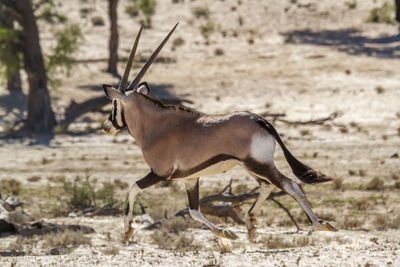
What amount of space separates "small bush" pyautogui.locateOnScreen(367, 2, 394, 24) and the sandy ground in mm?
650

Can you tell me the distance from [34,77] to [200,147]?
22980 mm

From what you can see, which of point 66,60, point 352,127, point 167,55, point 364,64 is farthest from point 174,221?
point 167,55

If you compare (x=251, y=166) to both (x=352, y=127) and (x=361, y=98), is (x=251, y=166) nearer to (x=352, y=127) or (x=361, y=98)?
(x=352, y=127)

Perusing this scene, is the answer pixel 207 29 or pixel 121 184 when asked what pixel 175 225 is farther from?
pixel 207 29

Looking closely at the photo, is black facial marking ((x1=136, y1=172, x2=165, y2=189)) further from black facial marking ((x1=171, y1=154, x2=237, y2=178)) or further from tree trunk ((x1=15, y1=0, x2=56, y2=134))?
tree trunk ((x1=15, y1=0, x2=56, y2=134))

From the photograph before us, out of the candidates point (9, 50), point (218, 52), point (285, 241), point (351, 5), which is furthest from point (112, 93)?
point (351, 5)

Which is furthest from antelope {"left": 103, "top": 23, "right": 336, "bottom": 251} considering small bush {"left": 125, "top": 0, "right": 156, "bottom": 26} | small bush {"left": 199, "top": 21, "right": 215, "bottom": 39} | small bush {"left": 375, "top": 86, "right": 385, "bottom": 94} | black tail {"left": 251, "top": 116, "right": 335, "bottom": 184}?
small bush {"left": 125, "top": 0, "right": 156, "bottom": 26}

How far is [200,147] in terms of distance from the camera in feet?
28.8

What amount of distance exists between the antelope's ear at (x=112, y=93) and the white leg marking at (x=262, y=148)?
1772 mm

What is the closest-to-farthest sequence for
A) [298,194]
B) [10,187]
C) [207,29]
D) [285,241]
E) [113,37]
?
[298,194] < [285,241] < [10,187] < [113,37] < [207,29]

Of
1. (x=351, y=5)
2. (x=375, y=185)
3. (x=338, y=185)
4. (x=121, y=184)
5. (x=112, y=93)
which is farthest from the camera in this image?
(x=351, y=5)

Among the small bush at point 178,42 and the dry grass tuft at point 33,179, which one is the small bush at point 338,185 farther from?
the small bush at point 178,42

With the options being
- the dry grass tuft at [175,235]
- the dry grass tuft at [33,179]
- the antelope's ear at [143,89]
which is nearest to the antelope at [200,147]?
the antelope's ear at [143,89]

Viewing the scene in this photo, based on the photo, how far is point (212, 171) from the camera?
29.0 ft
